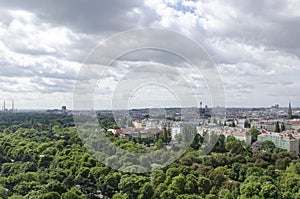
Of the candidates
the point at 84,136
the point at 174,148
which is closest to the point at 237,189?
the point at 174,148

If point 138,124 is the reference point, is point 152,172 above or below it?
below

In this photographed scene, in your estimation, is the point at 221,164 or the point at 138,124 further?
the point at 138,124

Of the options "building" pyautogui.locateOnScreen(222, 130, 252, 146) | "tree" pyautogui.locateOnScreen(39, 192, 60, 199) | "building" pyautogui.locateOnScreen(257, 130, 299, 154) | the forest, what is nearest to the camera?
"tree" pyautogui.locateOnScreen(39, 192, 60, 199)

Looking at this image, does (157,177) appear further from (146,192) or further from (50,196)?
(50,196)

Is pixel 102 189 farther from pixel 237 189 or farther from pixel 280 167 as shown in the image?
pixel 280 167

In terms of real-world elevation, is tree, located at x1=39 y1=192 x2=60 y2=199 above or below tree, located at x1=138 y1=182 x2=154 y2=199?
above

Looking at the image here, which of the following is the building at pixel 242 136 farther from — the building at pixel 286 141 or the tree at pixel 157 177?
the tree at pixel 157 177

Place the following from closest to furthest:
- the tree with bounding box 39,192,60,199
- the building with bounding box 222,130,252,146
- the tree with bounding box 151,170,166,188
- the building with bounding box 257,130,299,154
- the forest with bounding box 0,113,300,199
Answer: the tree with bounding box 39,192,60,199 → the forest with bounding box 0,113,300,199 → the tree with bounding box 151,170,166,188 → the building with bounding box 257,130,299,154 → the building with bounding box 222,130,252,146

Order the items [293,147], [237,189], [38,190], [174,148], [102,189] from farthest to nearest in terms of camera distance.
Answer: [293,147], [174,148], [102,189], [237,189], [38,190]

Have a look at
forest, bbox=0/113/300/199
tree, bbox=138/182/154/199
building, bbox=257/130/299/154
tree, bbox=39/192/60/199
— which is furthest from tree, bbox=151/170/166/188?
building, bbox=257/130/299/154

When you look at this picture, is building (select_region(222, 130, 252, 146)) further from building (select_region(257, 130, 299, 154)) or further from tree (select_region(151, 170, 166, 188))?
tree (select_region(151, 170, 166, 188))

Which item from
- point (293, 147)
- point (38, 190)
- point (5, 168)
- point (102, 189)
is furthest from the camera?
point (293, 147)
